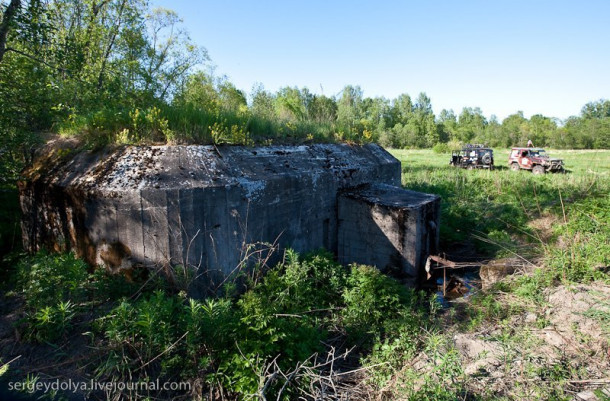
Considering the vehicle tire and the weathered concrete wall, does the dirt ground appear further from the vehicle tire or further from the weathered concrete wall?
the vehicle tire

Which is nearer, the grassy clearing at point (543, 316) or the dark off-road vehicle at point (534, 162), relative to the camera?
the grassy clearing at point (543, 316)

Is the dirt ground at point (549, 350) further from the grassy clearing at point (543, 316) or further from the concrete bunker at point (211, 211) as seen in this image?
the concrete bunker at point (211, 211)

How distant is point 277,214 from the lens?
6.07m

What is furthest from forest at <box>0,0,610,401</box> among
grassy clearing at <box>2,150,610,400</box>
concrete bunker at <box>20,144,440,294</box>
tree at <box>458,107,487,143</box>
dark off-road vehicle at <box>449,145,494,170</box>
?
tree at <box>458,107,487,143</box>

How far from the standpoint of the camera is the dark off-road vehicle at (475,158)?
21.0 metres

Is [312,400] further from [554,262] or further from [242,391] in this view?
[554,262]

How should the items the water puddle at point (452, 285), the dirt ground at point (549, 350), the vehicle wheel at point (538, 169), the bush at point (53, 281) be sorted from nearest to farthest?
the dirt ground at point (549, 350)
the bush at point (53, 281)
the water puddle at point (452, 285)
the vehicle wheel at point (538, 169)

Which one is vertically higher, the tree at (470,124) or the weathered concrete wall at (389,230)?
the tree at (470,124)

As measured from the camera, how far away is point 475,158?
859 inches

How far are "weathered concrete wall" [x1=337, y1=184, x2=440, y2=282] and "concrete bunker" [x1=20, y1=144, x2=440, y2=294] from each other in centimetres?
2

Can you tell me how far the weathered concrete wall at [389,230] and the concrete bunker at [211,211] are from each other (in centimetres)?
2

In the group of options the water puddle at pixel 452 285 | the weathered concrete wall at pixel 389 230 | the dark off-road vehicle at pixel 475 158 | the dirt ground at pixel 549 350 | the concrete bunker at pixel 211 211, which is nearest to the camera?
the dirt ground at pixel 549 350

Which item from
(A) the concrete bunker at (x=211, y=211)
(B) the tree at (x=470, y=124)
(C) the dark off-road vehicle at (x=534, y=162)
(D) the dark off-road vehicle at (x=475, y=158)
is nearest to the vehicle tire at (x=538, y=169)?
(C) the dark off-road vehicle at (x=534, y=162)

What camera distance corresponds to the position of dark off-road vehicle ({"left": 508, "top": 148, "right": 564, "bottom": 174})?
58.7 feet
